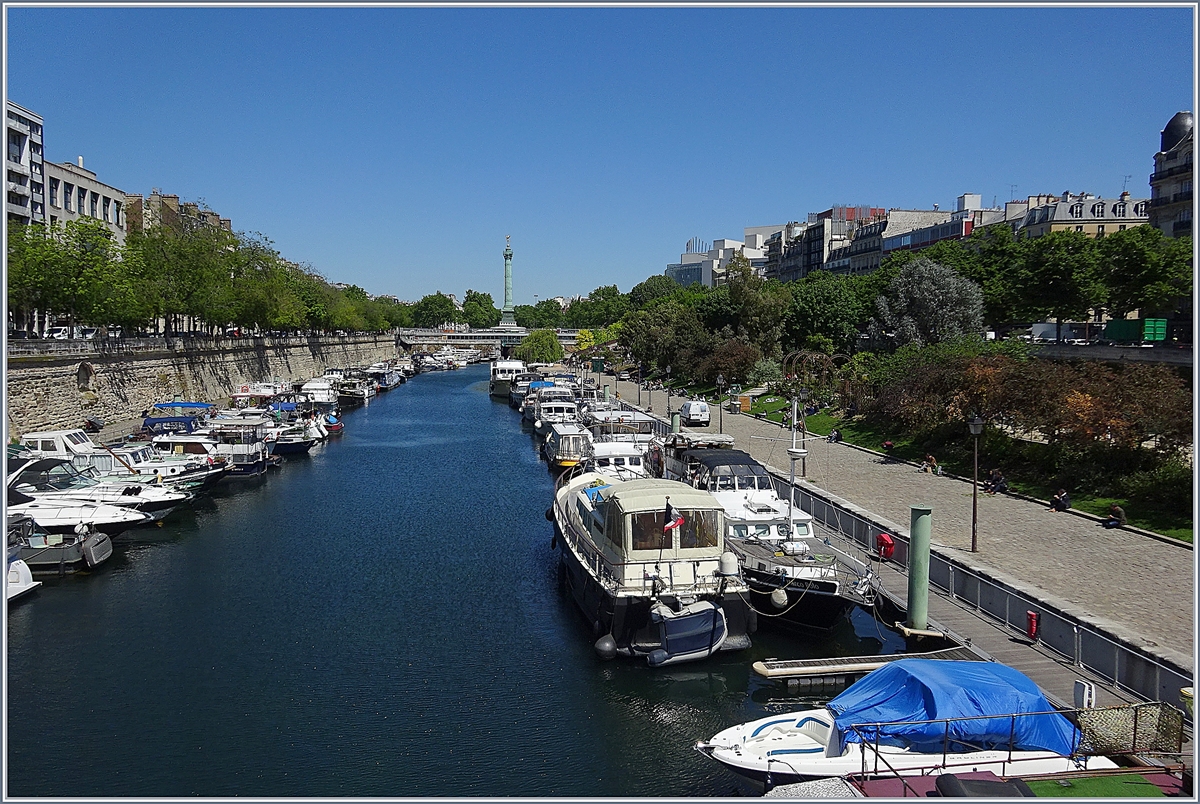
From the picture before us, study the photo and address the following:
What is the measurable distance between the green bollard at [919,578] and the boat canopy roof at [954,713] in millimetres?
5263

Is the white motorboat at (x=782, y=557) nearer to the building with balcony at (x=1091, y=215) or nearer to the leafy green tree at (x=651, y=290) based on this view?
the building with balcony at (x=1091, y=215)

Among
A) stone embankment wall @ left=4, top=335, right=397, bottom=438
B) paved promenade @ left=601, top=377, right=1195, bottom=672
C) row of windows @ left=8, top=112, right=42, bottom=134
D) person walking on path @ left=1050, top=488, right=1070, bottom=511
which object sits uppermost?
row of windows @ left=8, top=112, right=42, bottom=134

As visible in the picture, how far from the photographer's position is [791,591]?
69.5ft

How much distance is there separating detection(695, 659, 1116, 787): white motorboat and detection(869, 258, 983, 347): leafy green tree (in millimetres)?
43062

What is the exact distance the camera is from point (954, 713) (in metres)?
13.5

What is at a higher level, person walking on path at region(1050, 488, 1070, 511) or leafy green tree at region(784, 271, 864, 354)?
leafy green tree at region(784, 271, 864, 354)

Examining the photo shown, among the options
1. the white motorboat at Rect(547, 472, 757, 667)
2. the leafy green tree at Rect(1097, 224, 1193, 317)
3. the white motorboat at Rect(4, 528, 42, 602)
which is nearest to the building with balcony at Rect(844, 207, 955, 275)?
the leafy green tree at Rect(1097, 224, 1193, 317)

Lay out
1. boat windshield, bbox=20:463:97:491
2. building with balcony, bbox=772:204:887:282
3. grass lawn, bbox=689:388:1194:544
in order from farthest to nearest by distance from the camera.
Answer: building with balcony, bbox=772:204:887:282
boat windshield, bbox=20:463:97:491
grass lawn, bbox=689:388:1194:544

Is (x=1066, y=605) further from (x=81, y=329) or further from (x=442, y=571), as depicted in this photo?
(x=81, y=329)

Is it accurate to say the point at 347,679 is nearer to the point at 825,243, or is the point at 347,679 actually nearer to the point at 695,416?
the point at 695,416

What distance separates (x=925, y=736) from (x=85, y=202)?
87.1m

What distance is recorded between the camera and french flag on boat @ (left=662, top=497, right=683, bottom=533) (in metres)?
20.5

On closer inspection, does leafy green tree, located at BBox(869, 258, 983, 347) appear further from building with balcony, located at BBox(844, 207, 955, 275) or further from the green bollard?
building with balcony, located at BBox(844, 207, 955, 275)

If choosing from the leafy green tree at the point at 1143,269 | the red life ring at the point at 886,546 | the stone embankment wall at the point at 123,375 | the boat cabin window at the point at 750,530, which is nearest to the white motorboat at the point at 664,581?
the boat cabin window at the point at 750,530
